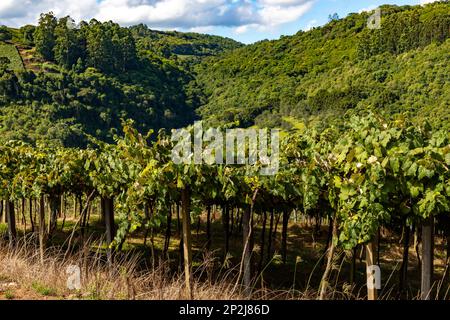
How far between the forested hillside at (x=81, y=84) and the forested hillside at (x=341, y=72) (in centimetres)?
1063

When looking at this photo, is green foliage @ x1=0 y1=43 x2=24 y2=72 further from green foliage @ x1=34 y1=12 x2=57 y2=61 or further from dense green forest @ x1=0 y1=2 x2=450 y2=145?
green foliage @ x1=34 y1=12 x2=57 y2=61

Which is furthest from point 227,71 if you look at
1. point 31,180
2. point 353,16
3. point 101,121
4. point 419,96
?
point 31,180

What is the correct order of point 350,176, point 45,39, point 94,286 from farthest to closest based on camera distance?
point 45,39
point 94,286
point 350,176

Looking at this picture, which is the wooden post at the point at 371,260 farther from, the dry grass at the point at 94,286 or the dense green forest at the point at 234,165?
the dry grass at the point at 94,286

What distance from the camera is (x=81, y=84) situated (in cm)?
8281

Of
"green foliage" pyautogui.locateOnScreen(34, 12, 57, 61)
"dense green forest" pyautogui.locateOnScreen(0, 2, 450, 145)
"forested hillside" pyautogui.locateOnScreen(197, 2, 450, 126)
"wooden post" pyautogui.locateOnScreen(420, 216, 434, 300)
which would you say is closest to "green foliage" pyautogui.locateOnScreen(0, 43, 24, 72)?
"dense green forest" pyautogui.locateOnScreen(0, 2, 450, 145)

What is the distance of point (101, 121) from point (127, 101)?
9164mm

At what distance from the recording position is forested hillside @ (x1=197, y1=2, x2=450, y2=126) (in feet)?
228

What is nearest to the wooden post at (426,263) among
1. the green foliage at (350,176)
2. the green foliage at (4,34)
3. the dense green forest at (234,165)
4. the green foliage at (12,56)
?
the dense green forest at (234,165)

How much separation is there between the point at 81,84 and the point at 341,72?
50126 mm

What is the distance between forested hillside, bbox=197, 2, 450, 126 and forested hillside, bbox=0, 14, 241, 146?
10632 mm

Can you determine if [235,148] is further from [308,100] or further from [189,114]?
[189,114]

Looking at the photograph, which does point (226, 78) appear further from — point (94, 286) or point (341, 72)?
point (94, 286)

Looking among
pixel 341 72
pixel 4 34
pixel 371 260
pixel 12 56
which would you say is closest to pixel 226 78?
pixel 341 72
